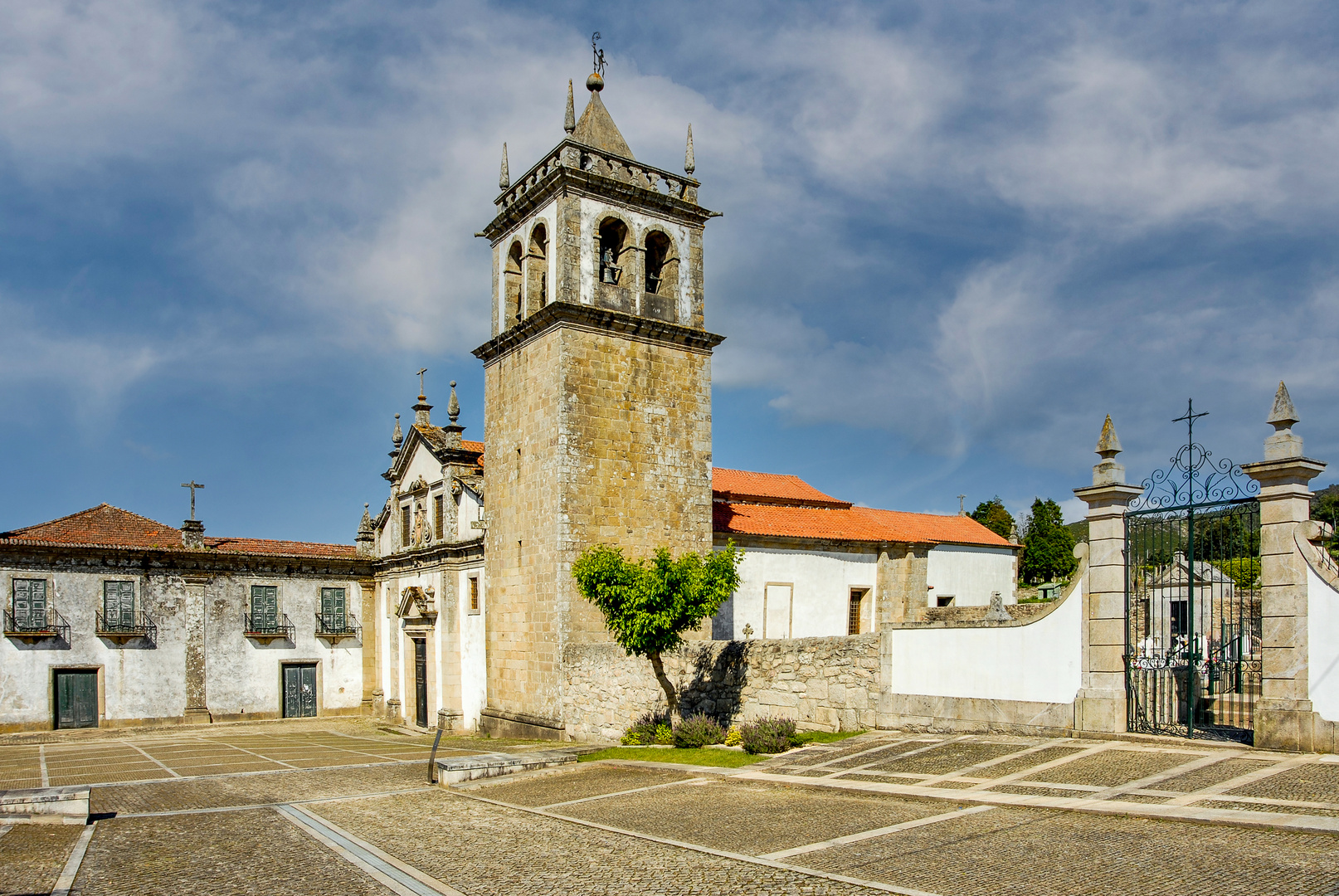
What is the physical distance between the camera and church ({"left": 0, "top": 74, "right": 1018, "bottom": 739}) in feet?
68.8

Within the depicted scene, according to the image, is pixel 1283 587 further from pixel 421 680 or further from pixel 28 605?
pixel 28 605

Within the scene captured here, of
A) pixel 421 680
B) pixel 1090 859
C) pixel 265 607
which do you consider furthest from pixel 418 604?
pixel 1090 859

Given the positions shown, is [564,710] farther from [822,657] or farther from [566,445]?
[822,657]

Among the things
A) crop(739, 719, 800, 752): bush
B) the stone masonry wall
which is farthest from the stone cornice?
crop(739, 719, 800, 752): bush

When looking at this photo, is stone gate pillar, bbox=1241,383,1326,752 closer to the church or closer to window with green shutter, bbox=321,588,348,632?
the church

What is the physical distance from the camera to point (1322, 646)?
1016cm

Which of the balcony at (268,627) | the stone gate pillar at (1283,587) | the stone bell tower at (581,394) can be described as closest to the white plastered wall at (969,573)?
the stone bell tower at (581,394)

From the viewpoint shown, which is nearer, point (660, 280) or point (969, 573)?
point (660, 280)

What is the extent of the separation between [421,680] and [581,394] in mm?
11570

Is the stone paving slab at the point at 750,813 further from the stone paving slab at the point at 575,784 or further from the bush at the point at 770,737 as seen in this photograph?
the bush at the point at 770,737

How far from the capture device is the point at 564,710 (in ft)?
64.7

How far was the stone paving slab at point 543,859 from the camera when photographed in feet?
22.5

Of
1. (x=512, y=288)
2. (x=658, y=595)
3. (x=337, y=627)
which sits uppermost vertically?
(x=512, y=288)

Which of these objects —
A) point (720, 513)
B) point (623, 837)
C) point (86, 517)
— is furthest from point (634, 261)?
point (86, 517)
